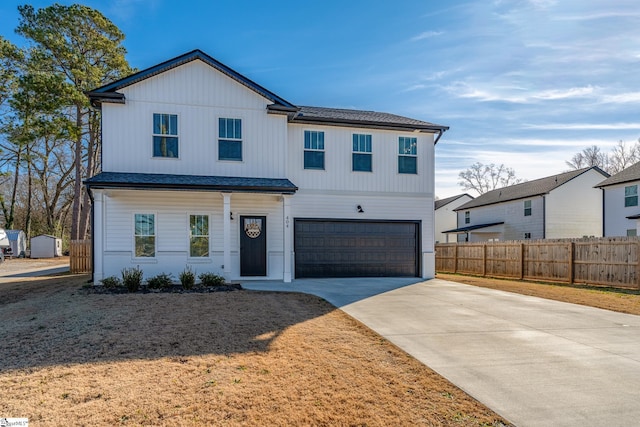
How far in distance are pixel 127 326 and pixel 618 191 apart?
2602cm

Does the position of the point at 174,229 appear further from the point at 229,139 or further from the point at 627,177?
the point at 627,177

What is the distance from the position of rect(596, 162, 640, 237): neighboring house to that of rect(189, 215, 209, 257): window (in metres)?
21.2

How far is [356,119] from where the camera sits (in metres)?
14.6

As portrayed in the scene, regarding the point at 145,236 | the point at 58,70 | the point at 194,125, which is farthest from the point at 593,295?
the point at 58,70

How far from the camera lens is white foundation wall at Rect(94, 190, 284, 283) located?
40.8ft

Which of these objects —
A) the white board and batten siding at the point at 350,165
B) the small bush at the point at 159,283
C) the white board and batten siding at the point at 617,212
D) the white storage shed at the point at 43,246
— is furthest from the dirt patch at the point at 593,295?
the white storage shed at the point at 43,246

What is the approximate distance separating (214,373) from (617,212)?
25.7 metres

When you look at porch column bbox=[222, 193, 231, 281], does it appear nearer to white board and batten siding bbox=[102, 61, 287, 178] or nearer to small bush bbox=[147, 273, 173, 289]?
white board and batten siding bbox=[102, 61, 287, 178]

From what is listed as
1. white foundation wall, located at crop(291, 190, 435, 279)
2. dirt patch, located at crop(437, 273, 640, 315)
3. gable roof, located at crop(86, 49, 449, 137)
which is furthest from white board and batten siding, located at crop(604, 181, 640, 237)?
gable roof, located at crop(86, 49, 449, 137)

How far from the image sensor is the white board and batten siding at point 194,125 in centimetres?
1248

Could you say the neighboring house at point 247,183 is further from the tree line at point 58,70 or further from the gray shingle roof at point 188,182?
the tree line at point 58,70

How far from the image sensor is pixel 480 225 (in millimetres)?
32594

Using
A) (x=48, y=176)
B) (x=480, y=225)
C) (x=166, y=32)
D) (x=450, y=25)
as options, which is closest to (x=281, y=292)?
(x=450, y=25)

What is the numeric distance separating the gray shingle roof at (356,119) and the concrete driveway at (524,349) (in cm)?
652
